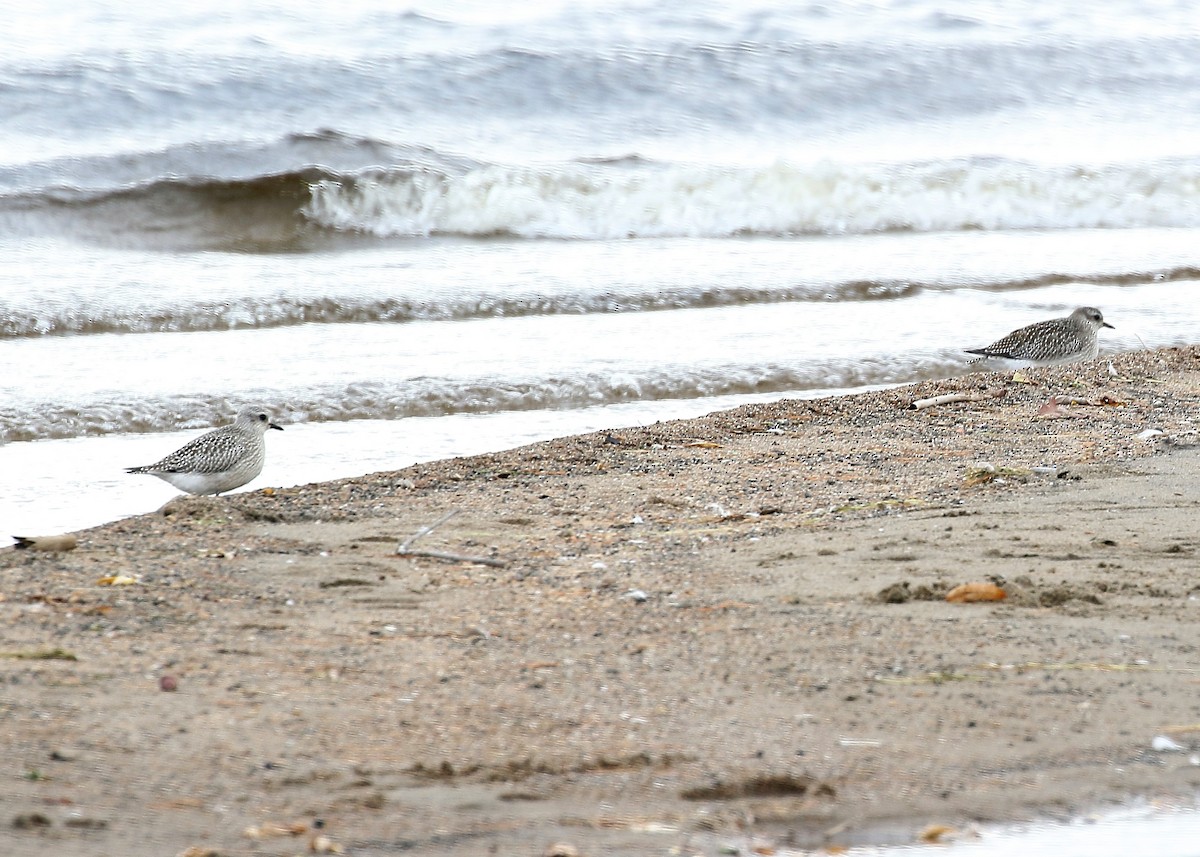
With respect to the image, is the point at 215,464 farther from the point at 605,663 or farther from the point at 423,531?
the point at 605,663

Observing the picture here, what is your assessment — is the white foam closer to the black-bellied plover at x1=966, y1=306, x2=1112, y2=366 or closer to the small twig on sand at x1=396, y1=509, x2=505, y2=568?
the black-bellied plover at x1=966, y1=306, x2=1112, y2=366

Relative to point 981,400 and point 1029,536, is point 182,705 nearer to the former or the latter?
point 1029,536

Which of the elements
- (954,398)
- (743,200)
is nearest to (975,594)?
(954,398)

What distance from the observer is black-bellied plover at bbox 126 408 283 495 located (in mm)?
6367

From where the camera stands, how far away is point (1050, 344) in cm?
931

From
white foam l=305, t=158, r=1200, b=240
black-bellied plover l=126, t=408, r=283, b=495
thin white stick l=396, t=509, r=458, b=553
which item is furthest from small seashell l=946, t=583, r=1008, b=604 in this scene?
white foam l=305, t=158, r=1200, b=240

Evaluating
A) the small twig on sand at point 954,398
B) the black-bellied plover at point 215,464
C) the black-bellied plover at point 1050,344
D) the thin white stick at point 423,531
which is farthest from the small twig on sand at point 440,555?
the black-bellied plover at point 1050,344

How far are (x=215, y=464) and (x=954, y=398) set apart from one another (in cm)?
393

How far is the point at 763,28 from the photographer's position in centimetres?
2292

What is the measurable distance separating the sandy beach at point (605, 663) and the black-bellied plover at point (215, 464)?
33 cm

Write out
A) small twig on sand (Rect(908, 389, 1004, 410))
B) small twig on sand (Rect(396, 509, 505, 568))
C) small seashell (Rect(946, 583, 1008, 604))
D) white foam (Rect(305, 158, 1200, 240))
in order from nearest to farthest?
small seashell (Rect(946, 583, 1008, 604)), small twig on sand (Rect(396, 509, 505, 568)), small twig on sand (Rect(908, 389, 1004, 410)), white foam (Rect(305, 158, 1200, 240))

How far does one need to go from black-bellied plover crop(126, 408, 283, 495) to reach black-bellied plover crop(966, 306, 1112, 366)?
4834 millimetres

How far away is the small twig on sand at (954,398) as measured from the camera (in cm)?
783

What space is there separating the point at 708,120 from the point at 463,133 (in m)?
3.55
